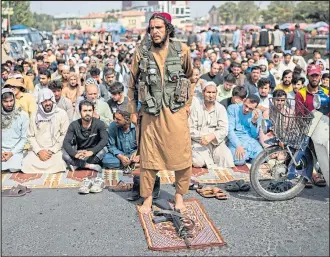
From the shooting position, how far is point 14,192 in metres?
4.46

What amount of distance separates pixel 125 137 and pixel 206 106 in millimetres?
1110

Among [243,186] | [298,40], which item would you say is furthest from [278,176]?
[298,40]

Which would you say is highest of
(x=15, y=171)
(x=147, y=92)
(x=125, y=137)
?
(x=147, y=92)

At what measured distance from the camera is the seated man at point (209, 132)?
216 inches

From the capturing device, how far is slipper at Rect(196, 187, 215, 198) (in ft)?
14.5

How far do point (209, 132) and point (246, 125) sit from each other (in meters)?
0.62

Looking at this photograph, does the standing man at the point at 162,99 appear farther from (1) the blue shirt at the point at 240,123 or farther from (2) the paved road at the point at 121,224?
(1) the blue shirt at the point at 240,123

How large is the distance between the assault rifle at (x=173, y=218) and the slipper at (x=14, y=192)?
1427 mm

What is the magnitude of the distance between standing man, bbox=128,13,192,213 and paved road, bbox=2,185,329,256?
0.52 meters

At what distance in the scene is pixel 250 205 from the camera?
419cm

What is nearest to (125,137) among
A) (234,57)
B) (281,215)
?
(281,215)

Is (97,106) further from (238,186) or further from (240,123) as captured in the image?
(238,186)

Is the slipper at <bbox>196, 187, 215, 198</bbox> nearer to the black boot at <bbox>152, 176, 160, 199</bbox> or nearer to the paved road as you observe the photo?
the paved road

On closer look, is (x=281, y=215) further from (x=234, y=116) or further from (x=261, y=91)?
(x=261, y=91)
